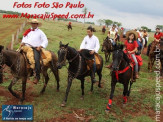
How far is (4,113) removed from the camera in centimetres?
572

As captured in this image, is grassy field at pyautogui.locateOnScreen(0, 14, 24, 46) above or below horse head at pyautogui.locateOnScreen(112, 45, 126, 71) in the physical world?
above

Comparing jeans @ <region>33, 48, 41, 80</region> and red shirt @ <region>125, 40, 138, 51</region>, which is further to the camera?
red shirt @ <region>125, 40, 138, 51</region>

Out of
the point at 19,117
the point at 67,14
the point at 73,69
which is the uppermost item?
the point at 67,14

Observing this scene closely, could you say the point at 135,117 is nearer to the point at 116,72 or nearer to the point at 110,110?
the point at 110,110

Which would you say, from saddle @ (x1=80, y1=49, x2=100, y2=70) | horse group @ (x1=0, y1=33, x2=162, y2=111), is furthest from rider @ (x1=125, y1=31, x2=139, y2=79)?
saddle @ (x1=80, y1=49, x2=100, y2=70)

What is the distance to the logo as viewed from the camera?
5.55 m

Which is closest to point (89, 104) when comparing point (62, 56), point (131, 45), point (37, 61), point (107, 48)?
point (62, 56)

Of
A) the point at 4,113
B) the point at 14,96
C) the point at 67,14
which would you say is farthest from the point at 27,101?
the point at 67,14

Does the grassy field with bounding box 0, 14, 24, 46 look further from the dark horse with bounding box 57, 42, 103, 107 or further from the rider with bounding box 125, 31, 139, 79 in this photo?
the rider with bounding box 125, 31, 139, 79

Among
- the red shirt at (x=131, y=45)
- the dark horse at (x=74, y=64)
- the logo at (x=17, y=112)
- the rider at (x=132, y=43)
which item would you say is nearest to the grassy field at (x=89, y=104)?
the logo at (x=17, y=112)

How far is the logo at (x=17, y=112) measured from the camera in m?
5.55

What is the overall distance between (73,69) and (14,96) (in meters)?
2.62

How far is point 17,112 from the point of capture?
19.2 ft

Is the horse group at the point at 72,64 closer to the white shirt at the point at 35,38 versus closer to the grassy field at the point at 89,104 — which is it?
the grassy field at the point at 89,104
